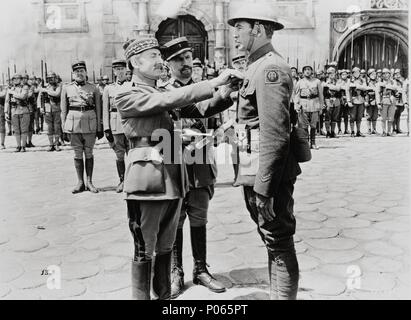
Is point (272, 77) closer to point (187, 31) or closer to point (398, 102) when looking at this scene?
point (398, 102)

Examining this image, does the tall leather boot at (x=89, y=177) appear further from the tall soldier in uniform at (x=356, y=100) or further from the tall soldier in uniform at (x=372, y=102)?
the tall soldier in uniform at (x=372, y=102)

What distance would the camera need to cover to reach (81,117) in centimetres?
690

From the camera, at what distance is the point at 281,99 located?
2555 mm

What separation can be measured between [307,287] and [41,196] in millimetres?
4258

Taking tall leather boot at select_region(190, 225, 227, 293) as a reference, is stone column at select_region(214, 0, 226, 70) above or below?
above

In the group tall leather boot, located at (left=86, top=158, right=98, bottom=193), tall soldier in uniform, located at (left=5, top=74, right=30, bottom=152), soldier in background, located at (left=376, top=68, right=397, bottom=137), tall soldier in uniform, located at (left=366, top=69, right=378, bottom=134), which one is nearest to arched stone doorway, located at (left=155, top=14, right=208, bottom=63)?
tall soldier in uniform, located at (left=366, top=69, right=378, bottom=134)

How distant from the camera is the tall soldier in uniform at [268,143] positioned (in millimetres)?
2574

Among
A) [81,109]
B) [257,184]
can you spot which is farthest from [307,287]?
[81,109]

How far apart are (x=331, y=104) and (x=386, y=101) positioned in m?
1.58

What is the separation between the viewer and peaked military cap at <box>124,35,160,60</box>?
9.29 feet

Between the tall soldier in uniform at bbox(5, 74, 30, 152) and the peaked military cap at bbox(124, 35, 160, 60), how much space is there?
29.9ft

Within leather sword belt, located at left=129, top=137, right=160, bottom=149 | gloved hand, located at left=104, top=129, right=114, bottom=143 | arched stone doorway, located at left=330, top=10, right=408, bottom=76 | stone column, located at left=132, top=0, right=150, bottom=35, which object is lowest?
gloved hand, located at left=104, top=129, right=114, bottom=143

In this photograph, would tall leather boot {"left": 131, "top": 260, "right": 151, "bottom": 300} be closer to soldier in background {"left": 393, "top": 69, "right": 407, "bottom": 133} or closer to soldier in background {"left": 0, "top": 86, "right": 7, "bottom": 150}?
soldier in background {"left": 0, "top": 86, "right": 7, "bottom": 150}

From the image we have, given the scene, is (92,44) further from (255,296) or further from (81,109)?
(255,296)
